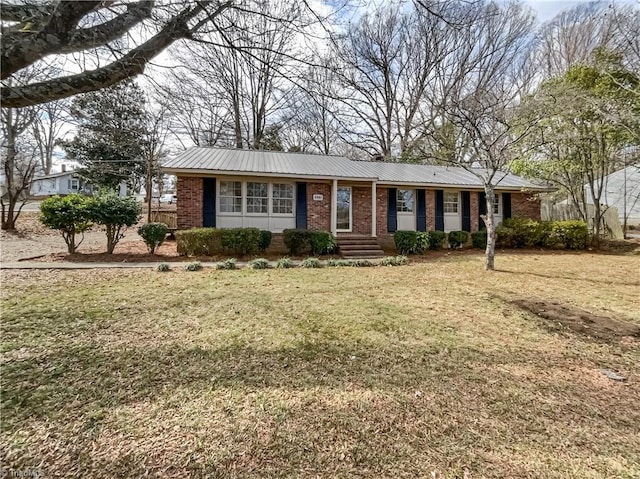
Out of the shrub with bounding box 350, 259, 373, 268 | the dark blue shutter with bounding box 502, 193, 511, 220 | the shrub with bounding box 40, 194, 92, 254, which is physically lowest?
the shrub with bounding box 350, 259, 373, 268

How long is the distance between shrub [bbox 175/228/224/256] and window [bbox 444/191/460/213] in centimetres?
1020

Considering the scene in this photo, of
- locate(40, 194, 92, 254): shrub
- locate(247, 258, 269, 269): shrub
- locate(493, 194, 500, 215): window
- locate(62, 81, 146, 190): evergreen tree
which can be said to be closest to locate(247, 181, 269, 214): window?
locate(247, 258, 269, 269): shrub

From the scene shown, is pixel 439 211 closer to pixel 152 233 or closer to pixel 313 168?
pixel 313 168

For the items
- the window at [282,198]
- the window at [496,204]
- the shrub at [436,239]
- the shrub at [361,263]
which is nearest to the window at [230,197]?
the window at [282,198]

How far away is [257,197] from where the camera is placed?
38.2ft

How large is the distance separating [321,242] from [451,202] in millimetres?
7468

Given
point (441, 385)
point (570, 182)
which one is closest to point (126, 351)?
point (441, 385)

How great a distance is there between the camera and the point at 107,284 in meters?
6.28

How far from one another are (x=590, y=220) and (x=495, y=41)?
500 inches

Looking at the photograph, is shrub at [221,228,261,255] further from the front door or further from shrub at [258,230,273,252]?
the front door

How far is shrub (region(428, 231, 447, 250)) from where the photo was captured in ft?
42.0

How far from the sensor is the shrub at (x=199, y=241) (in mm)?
9719

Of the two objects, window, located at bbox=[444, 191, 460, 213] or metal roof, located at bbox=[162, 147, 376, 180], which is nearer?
metal roof, located at bbox=[162, 147, 376, 180]

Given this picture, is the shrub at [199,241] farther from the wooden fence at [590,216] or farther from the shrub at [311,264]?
the wooden fence at [590,216]
